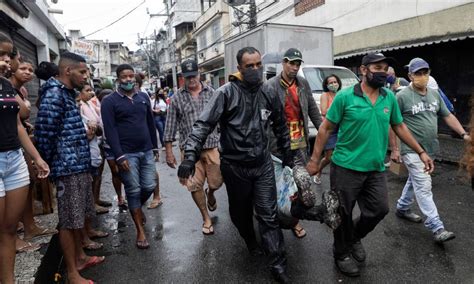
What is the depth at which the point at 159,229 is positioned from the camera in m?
4.64

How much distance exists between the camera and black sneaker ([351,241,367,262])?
3.41 metres

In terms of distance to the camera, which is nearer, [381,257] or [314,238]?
[381,257]

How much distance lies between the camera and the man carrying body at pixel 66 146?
307 centimetres

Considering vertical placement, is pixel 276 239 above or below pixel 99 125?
below

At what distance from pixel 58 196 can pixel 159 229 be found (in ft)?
5.70

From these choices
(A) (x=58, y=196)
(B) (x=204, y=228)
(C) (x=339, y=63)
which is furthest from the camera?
(C) (x=339, y=63)

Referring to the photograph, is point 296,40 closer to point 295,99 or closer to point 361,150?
point 295,99

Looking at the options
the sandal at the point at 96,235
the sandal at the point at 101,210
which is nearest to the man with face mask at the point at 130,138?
the sandal at the point at 96,235

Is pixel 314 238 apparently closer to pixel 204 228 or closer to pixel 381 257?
pixel 381 257

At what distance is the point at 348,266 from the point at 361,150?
1.04 m

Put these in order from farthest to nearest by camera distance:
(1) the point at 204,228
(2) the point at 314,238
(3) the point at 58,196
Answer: (1) the point at 204,228, (2) the point at 314,238, (3) the point at 58,196

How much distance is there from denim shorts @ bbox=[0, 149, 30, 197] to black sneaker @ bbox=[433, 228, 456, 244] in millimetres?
3755

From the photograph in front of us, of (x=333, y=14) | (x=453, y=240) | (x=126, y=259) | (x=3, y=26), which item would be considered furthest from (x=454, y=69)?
(x=3, y=26)

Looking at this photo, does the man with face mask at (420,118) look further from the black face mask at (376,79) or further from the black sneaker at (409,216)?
the black face mask at (376,79)
